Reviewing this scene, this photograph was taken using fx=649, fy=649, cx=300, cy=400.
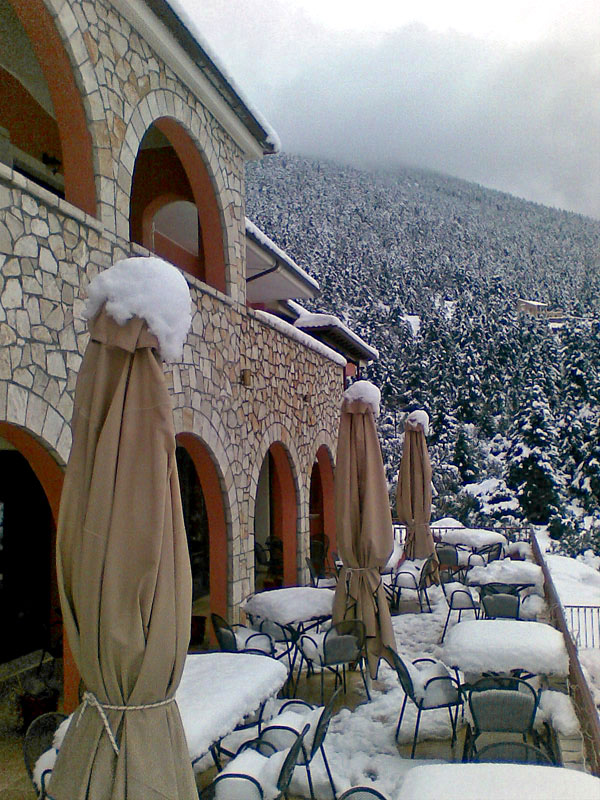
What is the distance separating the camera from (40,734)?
441 cm

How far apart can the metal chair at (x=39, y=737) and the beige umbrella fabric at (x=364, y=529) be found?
11.1ft

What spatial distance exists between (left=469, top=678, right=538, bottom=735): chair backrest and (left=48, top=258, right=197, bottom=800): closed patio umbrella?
96.5 inches

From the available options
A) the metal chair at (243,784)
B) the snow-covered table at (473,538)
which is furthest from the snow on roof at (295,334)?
the metal chair at (243,784)

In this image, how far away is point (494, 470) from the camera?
1505 inches

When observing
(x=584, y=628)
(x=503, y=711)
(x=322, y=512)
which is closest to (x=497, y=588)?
(x=503, y=711)

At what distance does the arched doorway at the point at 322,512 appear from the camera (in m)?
13.5

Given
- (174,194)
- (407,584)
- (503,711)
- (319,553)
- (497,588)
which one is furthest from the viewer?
(319,553)

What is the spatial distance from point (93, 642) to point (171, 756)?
0.68m

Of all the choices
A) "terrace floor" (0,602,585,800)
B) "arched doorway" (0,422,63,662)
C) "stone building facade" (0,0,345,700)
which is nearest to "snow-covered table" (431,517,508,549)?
"stone building facade" (0,0,345,700)

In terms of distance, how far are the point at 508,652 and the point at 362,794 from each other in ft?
7.66

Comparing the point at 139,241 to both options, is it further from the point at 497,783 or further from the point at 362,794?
the point at 497,783

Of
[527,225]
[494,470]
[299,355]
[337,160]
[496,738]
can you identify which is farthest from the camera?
[337,160]

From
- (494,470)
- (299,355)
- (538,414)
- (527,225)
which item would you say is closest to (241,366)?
(299,355)

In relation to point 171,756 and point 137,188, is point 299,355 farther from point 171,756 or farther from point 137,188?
point 171,756
